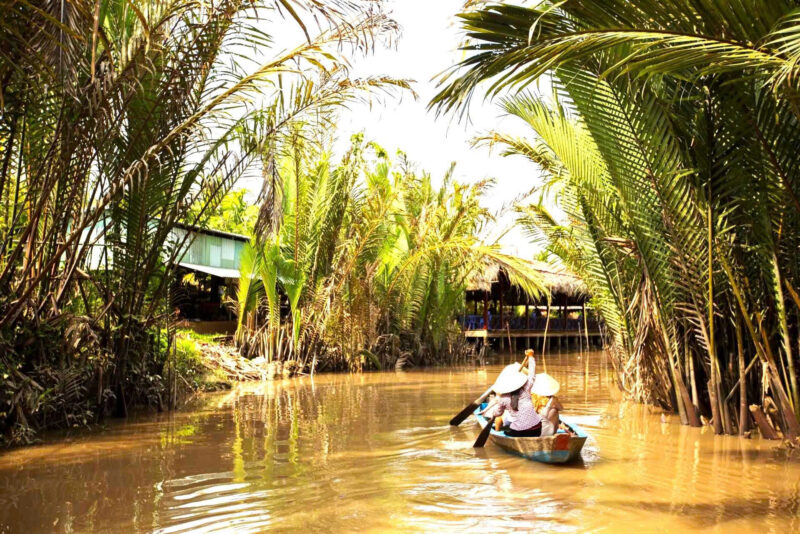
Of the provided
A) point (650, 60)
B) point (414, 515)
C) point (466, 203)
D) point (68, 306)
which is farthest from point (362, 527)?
point (466, 203)

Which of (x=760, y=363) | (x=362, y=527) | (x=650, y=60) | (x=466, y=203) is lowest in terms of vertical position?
(x=362, y=527)

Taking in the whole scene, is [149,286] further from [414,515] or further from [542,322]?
[542,322]

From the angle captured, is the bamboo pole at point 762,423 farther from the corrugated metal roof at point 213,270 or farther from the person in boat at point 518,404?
the corrugated metal roof at point 213,270

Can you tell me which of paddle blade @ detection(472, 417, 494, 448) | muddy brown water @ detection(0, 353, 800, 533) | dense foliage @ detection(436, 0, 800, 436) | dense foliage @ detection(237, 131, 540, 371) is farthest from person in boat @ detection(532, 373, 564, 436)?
dense foliage @ detection(237, 131, 540, 371)

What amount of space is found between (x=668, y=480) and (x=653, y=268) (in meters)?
2.41

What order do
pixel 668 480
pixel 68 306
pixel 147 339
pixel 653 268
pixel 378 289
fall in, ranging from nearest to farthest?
pixel 668 480
pixel 653 268
pixel 68 306
pixel 147 339
pixel 378 289

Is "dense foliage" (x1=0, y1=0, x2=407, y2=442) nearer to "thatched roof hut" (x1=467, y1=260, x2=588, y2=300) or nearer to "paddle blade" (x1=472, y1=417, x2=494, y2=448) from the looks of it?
"paddle blade" (x1=472, y1=417, x2=494, y2=448)

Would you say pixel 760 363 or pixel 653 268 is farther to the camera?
pixel 653 268

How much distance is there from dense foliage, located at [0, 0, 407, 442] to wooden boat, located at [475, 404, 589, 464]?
12.5ft

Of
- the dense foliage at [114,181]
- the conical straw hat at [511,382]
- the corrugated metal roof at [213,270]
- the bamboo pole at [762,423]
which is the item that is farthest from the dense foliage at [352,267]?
the bamboo pole at [762,423]

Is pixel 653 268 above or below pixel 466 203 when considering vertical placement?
below

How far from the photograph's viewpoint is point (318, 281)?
→ 1497cm

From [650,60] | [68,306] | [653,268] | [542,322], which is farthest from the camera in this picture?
[542,322]

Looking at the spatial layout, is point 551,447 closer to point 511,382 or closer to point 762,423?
point 511,382
